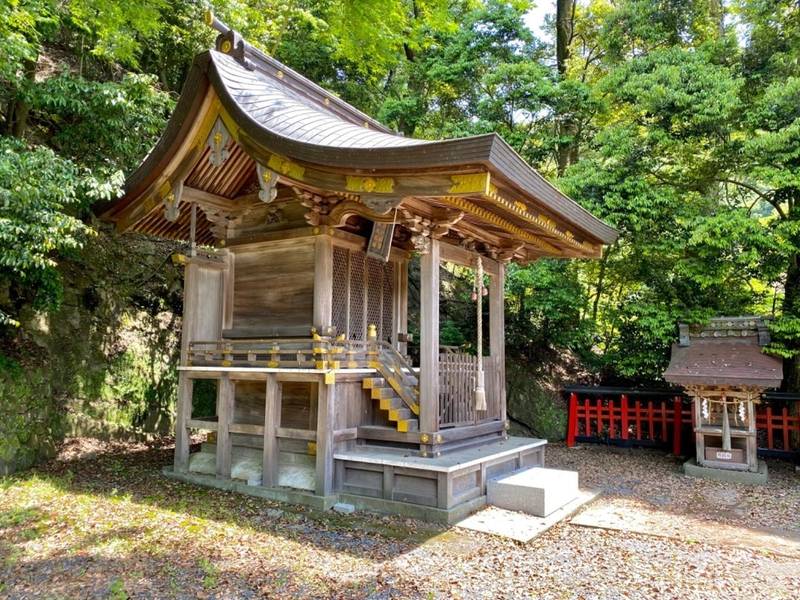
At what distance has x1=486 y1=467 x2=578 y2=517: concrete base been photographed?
6527 millimetres

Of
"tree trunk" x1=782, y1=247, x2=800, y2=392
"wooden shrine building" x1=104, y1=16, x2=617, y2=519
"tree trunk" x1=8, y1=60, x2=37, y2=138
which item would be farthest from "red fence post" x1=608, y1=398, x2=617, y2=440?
"tree trunk" x1=8, y1=60, x2=37, y2=138

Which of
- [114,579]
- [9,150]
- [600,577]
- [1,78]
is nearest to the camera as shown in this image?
[114,579]

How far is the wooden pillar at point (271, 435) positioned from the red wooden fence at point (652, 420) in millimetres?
7199

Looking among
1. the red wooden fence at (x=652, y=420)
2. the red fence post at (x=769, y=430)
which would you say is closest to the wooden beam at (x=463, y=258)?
the red wooden fence at (x=652, y=420)

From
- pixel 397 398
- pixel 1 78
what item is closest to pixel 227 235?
pixel 397 398

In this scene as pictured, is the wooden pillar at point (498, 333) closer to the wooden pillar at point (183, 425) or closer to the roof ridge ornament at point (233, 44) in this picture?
the wooden pillar at point (183, 425)

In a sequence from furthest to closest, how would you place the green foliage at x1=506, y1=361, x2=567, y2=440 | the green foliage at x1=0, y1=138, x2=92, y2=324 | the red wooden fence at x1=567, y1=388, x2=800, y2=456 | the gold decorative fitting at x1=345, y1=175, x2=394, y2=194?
the green foliage at x1=506, y1=361, x2=567, y2=440 < the red wooden fence at x1=567, y1=388, x2=800, y2=456 < the green foliage at x1=0, y1=138, x2=92, y2=324 < the gold decorative fitting at x1=345, y1=175, x2=394, y2=194

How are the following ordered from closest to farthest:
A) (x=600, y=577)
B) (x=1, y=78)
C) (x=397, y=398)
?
1. (x=600, y=577)
2. (x=397, y=398)
3. (x=1, y=78)

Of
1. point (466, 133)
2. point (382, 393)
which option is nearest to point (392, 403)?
point (382, 393)

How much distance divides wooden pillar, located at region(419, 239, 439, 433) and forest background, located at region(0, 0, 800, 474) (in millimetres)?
3132

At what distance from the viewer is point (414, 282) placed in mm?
15492

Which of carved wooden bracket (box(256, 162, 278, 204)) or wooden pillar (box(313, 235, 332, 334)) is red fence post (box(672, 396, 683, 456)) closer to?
wooden pillar (box(313, 235, 332, 334))

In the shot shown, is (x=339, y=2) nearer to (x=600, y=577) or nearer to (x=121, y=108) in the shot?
(x=121, y=108)

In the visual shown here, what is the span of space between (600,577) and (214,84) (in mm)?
6944
